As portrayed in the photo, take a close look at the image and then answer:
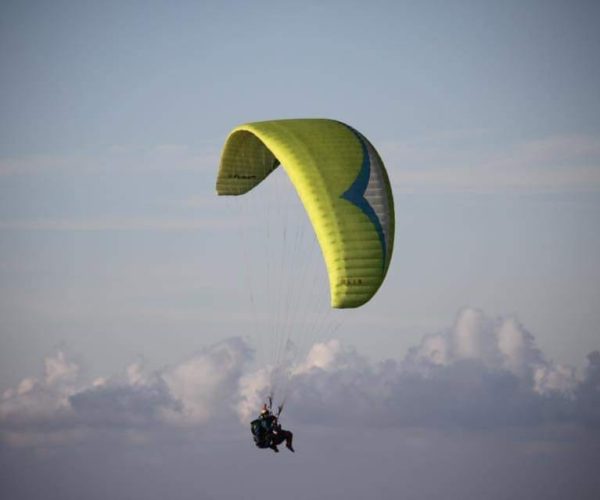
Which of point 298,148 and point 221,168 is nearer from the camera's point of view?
point 298,148

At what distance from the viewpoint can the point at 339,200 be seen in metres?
79.9

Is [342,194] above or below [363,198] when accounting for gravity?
below

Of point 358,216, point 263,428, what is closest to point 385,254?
point 358,216

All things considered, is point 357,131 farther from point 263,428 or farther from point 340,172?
point 263,428

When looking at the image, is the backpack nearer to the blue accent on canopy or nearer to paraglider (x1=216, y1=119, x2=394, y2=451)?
→ paraglider (x1=216, y1=119, x2=394, y2=451)

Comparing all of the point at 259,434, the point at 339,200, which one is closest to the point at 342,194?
the point at 339,200

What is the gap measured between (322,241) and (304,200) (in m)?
1.64

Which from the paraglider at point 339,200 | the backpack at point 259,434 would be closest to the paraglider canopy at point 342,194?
the paraglider at point 339,200

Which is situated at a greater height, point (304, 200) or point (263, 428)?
point (304, 200)

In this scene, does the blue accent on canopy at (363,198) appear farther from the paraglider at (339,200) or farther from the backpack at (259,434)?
the backpack at (259,434)

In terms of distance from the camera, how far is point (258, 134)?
3219 inches

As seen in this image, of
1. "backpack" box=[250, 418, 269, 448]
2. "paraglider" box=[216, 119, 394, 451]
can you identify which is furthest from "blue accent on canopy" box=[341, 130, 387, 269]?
"backpack" box=[250, 418, 269, 448]

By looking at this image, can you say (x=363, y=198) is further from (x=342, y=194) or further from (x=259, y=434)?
(x=259, y=434)

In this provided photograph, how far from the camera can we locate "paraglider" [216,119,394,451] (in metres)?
79.4
